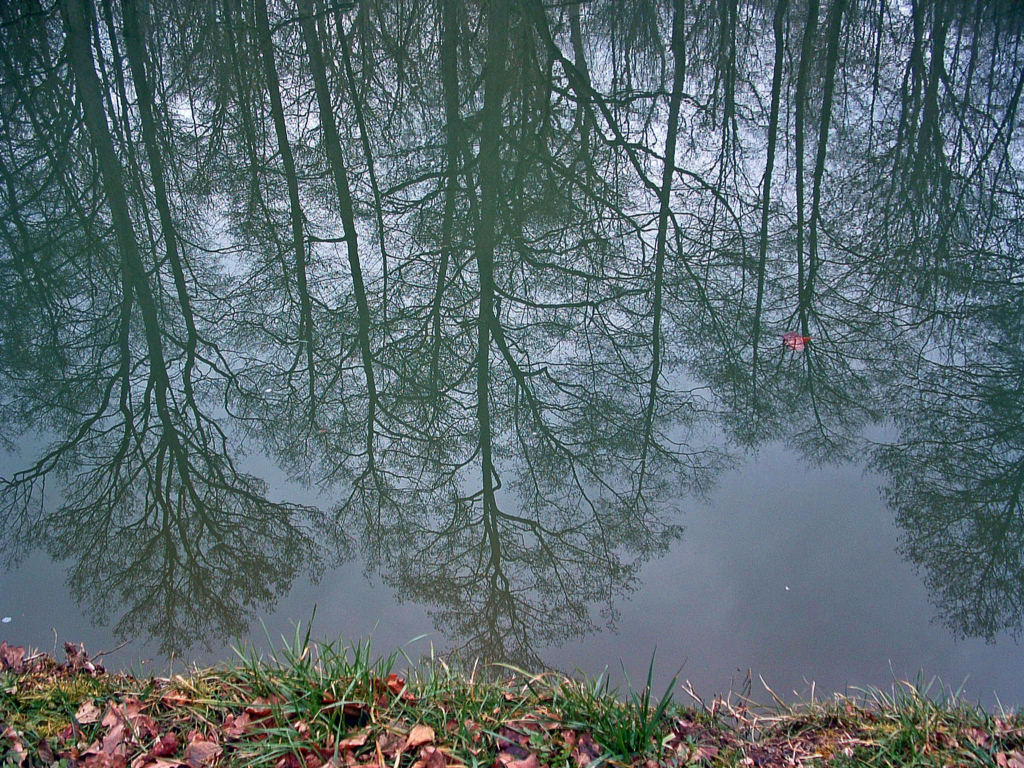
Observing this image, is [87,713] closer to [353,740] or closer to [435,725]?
[353,740]

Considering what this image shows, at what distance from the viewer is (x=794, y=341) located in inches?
150

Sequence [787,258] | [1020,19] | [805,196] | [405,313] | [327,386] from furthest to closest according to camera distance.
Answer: [1020,19], [805,196], [787,258], [405,313], [327,386]

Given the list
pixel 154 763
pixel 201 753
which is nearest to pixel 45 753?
pixel 154 763

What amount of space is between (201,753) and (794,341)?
127 inches

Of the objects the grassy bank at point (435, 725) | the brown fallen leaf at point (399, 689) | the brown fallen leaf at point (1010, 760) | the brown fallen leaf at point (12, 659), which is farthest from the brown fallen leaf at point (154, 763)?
the brown fallen leaf at point (1010, 760)

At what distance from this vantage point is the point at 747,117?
6477 mm

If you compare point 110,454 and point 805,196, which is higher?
point 805,196

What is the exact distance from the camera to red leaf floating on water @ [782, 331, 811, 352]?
12.4 feet

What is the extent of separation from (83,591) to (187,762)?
4.14 ft

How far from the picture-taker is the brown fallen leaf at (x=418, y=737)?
5.91ft

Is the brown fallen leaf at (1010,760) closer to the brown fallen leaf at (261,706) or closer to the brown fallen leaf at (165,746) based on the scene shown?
the brown fallen leaf at (261,706)

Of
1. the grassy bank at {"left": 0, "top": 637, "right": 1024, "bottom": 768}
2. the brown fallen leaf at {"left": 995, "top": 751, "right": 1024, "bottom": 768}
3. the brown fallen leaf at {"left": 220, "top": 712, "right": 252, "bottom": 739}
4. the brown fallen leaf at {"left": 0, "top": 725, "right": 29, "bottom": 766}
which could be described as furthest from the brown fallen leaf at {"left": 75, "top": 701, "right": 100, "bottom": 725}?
the brown fallen leaf at {"left": 995, "top": 751, "right": 1024, "bottom": 768}

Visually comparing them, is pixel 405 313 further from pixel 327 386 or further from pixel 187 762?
pixel 187 762

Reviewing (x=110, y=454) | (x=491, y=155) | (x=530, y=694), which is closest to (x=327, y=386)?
(x=110, y=454)
